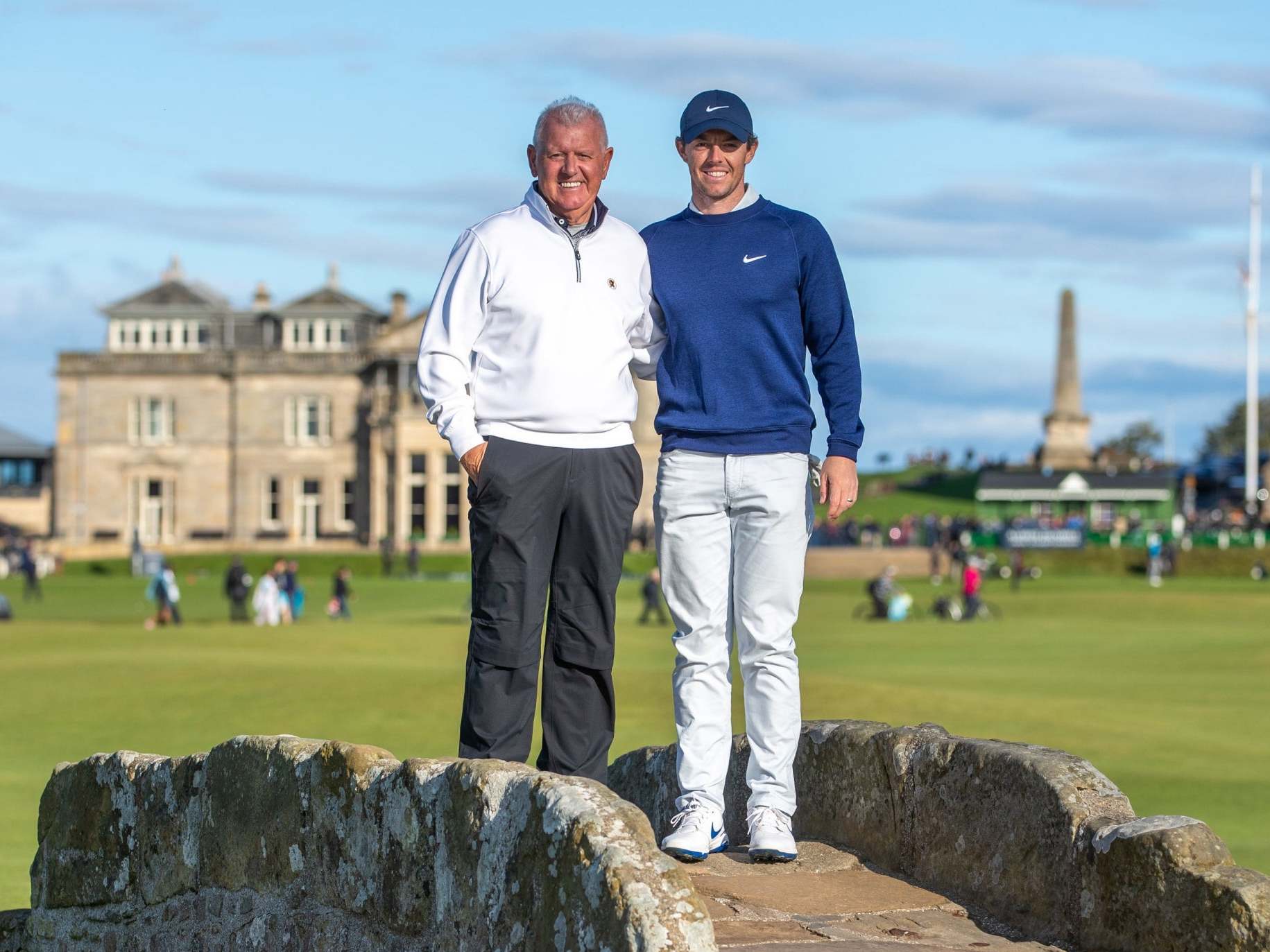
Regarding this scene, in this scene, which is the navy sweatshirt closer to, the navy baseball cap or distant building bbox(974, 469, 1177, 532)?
the navy baseball cap

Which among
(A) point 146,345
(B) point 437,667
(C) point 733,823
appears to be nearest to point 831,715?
(B) point 437,667

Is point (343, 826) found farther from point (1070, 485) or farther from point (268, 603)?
point (1070, 485)

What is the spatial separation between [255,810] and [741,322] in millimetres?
2167

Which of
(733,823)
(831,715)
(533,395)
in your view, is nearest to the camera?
(533,395)

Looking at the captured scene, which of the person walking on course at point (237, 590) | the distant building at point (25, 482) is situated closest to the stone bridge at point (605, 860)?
the person walking on course at point (237, 590)

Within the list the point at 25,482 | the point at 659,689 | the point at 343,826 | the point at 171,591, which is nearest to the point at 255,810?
the point at 343,826

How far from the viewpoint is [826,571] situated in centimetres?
6612

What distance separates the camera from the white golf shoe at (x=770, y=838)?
555cm

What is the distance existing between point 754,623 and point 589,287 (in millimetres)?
1205

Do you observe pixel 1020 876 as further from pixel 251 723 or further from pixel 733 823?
pixel 251 723

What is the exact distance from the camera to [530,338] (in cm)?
565

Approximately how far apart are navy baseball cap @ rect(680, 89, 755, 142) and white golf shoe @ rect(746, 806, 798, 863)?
2194mm

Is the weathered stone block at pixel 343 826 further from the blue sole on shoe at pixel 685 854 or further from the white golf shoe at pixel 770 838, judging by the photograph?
the white golf shoe at pixel 770 838

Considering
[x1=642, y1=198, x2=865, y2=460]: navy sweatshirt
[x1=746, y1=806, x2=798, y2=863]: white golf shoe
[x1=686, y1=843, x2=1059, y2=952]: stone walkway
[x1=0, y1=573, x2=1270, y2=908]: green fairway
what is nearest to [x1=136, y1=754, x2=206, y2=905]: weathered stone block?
[x1=686, y1=843, x2=1059, y2=952]: stone walkway
